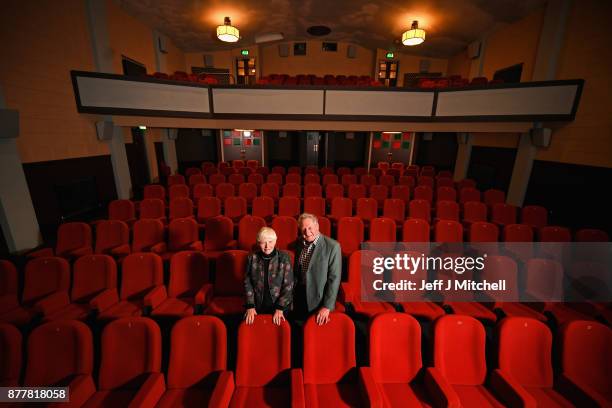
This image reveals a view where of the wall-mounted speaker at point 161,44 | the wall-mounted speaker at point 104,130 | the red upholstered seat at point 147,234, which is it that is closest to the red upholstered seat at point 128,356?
the red upholstered seat at point 147,234

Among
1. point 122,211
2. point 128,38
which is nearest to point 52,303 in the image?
point 122,211

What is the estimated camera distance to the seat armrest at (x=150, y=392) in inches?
60.0

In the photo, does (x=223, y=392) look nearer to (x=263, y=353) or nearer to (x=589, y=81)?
(x=263, y=353)

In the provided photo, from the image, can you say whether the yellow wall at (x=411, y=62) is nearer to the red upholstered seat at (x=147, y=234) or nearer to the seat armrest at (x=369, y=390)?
the red upholstered seat at (x=147, y=234)

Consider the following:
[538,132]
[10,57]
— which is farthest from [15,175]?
[538,132]

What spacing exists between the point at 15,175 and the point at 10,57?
6.07 feet

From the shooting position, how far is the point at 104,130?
5.62 metres

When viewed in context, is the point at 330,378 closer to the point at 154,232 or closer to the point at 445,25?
the point at 154,232

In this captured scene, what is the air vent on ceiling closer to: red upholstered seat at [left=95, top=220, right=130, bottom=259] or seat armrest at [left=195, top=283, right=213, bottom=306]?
red upholstered seat at [left=95, top=220, right=130, bottom=259]

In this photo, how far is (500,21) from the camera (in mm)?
7121

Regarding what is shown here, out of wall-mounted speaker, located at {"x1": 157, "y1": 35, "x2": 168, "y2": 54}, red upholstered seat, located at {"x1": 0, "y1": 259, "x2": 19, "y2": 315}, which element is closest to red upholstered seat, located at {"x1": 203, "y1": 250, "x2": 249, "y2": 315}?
red upholstered seat, located at {"x1": 0, "y1": 259, "x2": 19, "y2": 315}

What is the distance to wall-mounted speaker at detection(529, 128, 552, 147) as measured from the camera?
5.69 m

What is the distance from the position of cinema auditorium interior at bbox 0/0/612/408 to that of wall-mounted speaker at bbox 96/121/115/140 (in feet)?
0.09

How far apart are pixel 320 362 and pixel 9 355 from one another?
2212 millimetres
